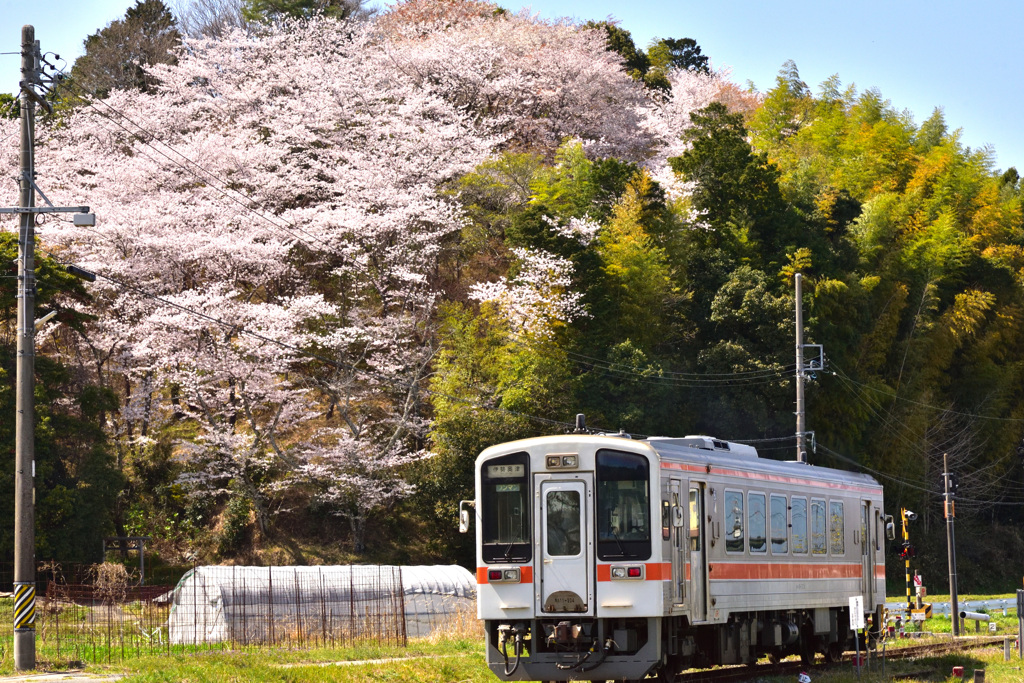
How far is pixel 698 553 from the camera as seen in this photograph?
40.7 feet

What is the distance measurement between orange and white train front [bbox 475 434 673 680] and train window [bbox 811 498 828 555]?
4171mm

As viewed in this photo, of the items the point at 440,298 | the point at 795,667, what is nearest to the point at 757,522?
the point at 795,667

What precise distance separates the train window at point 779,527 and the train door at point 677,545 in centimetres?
243

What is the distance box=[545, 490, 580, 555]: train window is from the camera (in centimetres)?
1178

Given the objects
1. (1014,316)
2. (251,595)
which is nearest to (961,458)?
(1014,316)

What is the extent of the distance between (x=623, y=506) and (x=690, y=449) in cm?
134

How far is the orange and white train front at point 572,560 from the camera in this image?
11.5 metres

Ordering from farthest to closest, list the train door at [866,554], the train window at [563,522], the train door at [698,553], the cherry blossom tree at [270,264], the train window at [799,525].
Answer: the cherry blossom tree at [270,264] < the train door at [866,554] < the train window at [799,525] < the train door at [698,553] < the train window at [563,522]

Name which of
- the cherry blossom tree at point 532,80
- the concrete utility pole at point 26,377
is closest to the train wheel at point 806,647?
the concrete utility pole at point 26,377

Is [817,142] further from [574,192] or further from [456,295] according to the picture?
[456,295]

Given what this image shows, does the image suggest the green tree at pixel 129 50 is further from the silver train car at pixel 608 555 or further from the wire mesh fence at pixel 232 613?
Answer: the silver train car at pixel 608 555

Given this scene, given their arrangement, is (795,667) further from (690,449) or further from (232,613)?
(232,613)

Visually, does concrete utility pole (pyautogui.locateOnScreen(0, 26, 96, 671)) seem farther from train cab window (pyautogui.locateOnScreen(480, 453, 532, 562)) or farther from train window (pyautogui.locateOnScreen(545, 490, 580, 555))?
train window (pyautogui.locateOnScreen(545, 490, 580, 555))

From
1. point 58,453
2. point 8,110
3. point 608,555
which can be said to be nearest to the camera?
point 608,555
